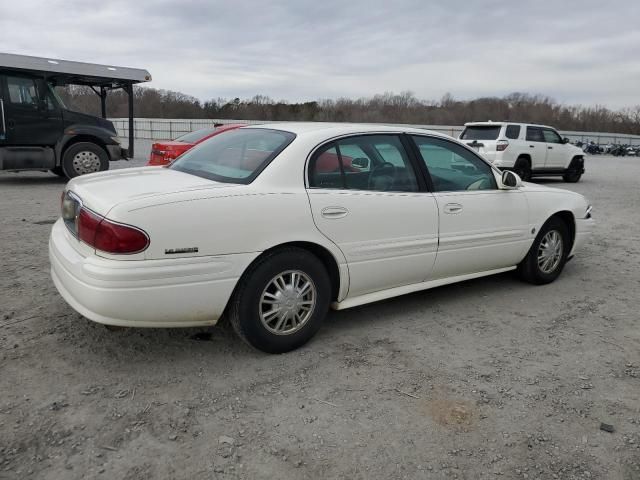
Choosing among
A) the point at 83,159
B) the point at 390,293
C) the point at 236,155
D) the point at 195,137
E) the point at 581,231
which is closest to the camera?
the point at 236,155

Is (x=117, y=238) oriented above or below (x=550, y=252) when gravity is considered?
above

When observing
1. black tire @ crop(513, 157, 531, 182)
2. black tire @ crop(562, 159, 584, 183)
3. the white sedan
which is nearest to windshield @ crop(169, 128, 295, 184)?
the white sedan

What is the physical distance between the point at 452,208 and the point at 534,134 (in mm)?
11964

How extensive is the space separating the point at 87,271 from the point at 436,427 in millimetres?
2001

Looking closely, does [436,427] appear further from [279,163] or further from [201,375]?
[279,163]

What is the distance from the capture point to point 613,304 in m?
4.58

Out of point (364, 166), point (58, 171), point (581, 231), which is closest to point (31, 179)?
point (58, 171)

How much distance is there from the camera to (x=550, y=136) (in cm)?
1512

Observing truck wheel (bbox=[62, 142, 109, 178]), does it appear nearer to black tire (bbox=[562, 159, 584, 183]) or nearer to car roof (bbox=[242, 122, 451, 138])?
car roof (bbox=[242, 122, 451, 138])

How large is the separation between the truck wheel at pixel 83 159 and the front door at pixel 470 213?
924 centimetres

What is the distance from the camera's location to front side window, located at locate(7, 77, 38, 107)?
10.4 meters

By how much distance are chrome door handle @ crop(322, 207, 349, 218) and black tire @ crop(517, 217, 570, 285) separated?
225 cm

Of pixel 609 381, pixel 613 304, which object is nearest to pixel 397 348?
pixel 609 381

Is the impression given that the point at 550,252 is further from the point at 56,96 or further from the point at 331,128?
the point at 56,96
